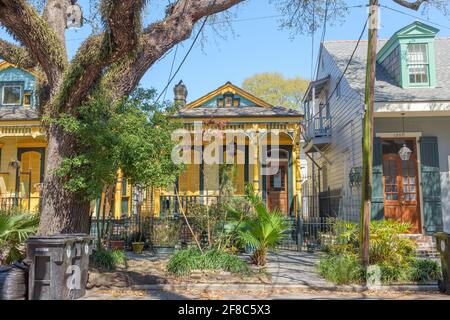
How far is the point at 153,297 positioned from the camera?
7.38 meters

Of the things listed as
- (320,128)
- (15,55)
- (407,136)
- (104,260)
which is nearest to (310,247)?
(407,136)

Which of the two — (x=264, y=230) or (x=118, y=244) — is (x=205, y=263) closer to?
(x=264, y=230)

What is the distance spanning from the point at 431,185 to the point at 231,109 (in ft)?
25.6

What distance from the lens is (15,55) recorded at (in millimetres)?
10305

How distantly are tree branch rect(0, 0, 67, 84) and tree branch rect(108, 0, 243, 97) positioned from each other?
4.14 ft

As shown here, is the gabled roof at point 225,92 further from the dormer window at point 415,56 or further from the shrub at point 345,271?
the shrub at point 345,271

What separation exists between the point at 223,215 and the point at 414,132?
654 cm

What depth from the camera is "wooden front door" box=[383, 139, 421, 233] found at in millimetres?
12758

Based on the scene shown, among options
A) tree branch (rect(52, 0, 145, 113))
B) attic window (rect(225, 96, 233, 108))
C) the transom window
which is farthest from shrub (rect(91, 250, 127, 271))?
the transom window

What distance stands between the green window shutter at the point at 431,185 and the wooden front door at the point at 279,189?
20.1 ft

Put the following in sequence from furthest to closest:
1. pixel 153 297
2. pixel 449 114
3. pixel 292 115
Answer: pixel 292 115 < pixel 449 114 < pixel 153 297

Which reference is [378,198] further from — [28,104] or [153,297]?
[28,104]

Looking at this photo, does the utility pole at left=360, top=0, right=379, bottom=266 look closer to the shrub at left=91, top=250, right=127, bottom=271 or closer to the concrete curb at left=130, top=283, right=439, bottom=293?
the concrete curb at left=130, top=283, right=439, bottom=293

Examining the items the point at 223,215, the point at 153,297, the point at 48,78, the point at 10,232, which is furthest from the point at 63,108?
the point at 223,215
